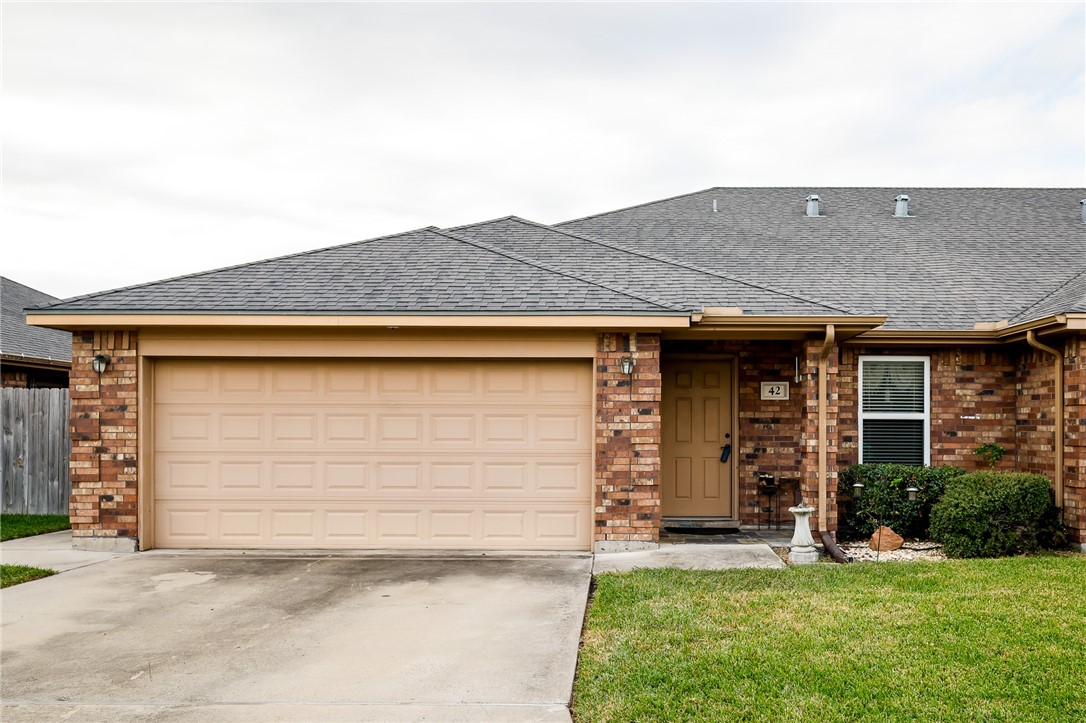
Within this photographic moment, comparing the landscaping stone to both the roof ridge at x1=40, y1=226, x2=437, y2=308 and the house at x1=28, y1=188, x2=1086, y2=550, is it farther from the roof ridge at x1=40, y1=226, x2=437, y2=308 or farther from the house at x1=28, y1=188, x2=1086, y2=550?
the roof ridge at x1=40, y1=226, x2=437, y2=308

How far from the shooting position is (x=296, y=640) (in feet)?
17.5

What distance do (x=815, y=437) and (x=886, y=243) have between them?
16.3 feet

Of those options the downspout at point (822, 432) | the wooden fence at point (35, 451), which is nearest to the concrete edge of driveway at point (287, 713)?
the downspout at point (822, 432)

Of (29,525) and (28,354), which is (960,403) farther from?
(28,354)

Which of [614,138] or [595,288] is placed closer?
[595,288]

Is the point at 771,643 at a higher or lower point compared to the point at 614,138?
lower

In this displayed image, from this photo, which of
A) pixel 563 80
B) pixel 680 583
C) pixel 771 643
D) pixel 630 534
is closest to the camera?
pixel 771 643

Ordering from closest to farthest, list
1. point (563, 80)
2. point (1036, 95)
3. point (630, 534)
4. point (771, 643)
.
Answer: point (771, 643) → point (630, 534) → point (563, 80) → point (1036, 95)

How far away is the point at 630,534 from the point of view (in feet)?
26.9

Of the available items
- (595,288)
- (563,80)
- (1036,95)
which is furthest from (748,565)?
(1036,95)

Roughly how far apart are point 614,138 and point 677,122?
1.80 meters

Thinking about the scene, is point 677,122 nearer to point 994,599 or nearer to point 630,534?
point 630,534

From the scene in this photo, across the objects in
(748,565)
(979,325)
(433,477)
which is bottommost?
(748,565)

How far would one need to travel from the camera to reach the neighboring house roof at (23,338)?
13.7 m
